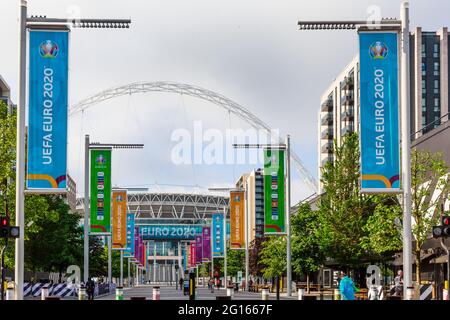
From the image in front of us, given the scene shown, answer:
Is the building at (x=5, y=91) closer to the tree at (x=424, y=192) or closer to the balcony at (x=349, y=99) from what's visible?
the balcony at (x=349, y=99)

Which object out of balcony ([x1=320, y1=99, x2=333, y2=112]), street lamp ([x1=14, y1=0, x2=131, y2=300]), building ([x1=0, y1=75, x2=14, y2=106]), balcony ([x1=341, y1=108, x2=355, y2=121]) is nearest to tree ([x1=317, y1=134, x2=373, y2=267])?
street lamp ([x1=14, y1=0, x2=131, y2=300])

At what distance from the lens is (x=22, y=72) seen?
33875 millimetres

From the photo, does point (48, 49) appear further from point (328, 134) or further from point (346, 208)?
point (328, 134)

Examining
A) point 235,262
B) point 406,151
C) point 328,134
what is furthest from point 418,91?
Result: point 406,151

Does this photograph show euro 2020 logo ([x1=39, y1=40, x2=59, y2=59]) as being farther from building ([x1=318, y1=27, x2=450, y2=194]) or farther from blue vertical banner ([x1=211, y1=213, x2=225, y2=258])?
building ([x1=318, y1=27, x2=450, y2=194])

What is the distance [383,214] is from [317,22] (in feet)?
68.3

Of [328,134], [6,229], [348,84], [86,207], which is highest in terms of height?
[348,84]

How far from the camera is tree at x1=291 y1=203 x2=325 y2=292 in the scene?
82.9 metres

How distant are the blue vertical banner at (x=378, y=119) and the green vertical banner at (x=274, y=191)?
110ft

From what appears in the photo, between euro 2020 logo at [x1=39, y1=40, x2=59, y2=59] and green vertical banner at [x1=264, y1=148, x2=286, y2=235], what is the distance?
35368mm

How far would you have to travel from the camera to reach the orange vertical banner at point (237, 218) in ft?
296

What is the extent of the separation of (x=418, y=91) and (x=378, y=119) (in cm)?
11571

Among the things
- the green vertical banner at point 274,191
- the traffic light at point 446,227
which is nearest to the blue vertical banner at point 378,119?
the traffic light at point 446,227

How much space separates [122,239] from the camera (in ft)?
259
